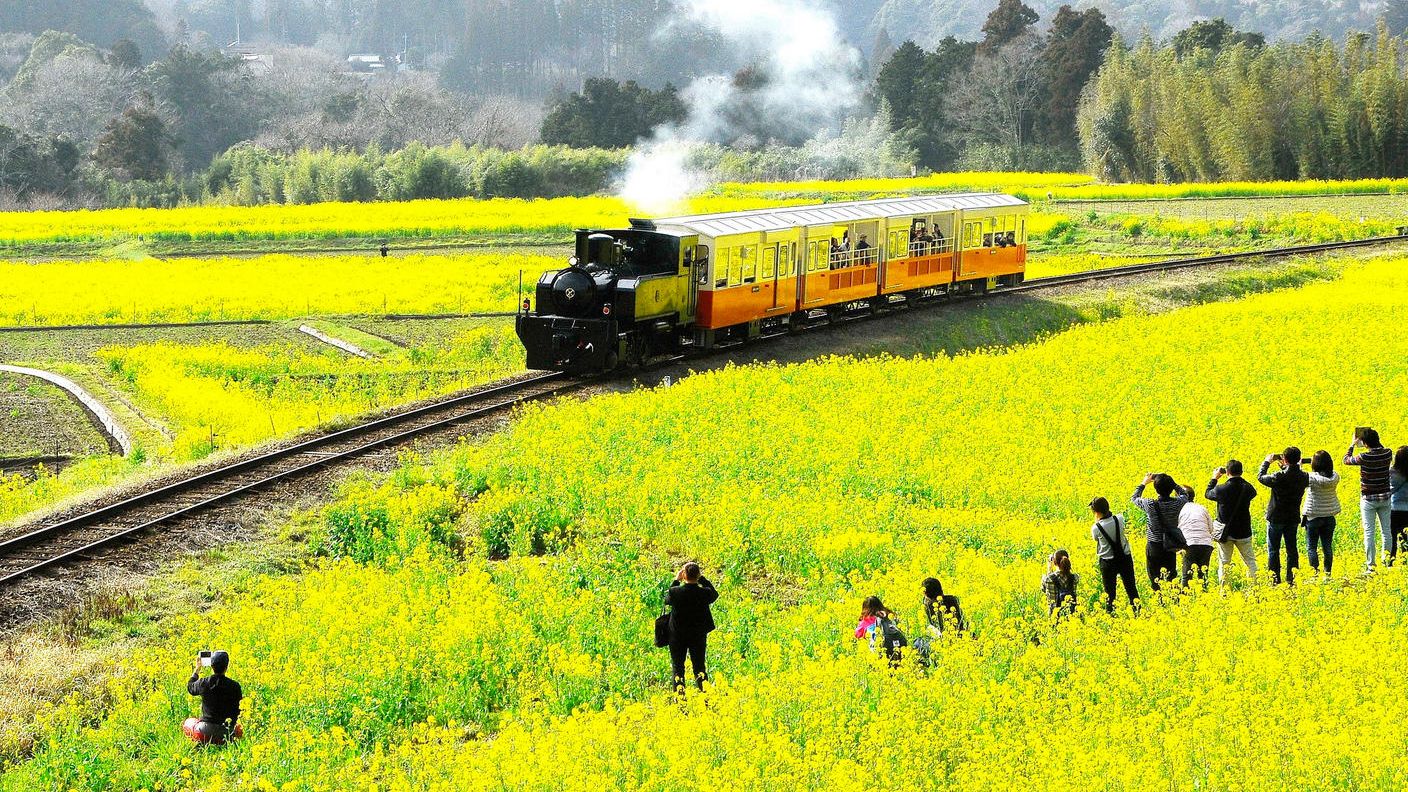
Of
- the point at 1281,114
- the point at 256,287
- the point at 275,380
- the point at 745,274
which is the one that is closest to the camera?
the point at 275,380

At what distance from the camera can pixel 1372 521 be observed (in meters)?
14.1

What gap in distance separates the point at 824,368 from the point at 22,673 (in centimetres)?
1647

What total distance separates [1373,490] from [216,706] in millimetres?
10305

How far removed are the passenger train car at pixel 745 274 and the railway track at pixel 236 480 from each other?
1162mm

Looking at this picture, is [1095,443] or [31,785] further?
[1095,443]

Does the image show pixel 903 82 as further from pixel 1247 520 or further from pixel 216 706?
pixel 216 706

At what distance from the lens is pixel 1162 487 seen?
13.4m

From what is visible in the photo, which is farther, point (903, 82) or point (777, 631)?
point (903, 82)

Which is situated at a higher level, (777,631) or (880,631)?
(880,631)

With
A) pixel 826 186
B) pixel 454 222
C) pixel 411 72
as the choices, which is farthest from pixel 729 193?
pixel 411 72

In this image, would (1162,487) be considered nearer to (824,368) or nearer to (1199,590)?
(1199,590)

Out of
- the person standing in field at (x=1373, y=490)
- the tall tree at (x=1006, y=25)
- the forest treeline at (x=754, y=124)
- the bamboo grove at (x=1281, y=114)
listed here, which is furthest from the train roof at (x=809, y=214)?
the tall tree at (x=1006, y=25)

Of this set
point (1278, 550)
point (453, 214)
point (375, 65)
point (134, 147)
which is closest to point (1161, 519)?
point (1278, 550)

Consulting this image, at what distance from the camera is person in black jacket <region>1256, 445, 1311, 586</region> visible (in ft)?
45.2
